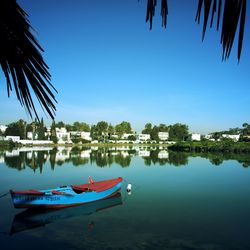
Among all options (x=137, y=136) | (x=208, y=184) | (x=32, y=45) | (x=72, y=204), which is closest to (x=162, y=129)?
(x=137, y=136)

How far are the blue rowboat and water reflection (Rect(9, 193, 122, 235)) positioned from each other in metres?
0.23

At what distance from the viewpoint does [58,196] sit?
1084 cm

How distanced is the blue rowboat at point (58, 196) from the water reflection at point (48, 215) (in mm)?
234

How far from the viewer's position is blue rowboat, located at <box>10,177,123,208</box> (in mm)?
10133

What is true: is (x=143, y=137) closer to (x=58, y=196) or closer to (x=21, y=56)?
(x=58, y=196)

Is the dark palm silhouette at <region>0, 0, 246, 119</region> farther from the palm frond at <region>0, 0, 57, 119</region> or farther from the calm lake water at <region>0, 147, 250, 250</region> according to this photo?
the calm lake water at <region>0, 147, 250, 250</region>

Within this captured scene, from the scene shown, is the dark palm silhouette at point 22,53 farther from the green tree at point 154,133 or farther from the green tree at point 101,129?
the green tree at point 154,133

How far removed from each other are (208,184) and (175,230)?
9868 millimetres

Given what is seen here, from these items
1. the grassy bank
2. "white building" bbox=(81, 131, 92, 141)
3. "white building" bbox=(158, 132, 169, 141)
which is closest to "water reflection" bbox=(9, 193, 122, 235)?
the grassy bank

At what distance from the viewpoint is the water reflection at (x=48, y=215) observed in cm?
913

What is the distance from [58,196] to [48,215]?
2.89 ft

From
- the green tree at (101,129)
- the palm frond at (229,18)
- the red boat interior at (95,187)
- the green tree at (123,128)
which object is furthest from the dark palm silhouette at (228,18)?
the green tree at (123,128)

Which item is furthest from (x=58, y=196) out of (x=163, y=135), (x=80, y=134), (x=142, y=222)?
(x=163, y=135)

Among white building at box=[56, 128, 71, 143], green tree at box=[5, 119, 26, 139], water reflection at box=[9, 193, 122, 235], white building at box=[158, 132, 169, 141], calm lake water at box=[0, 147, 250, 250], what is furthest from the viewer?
white building at box=[158, 132, 169, 141]
